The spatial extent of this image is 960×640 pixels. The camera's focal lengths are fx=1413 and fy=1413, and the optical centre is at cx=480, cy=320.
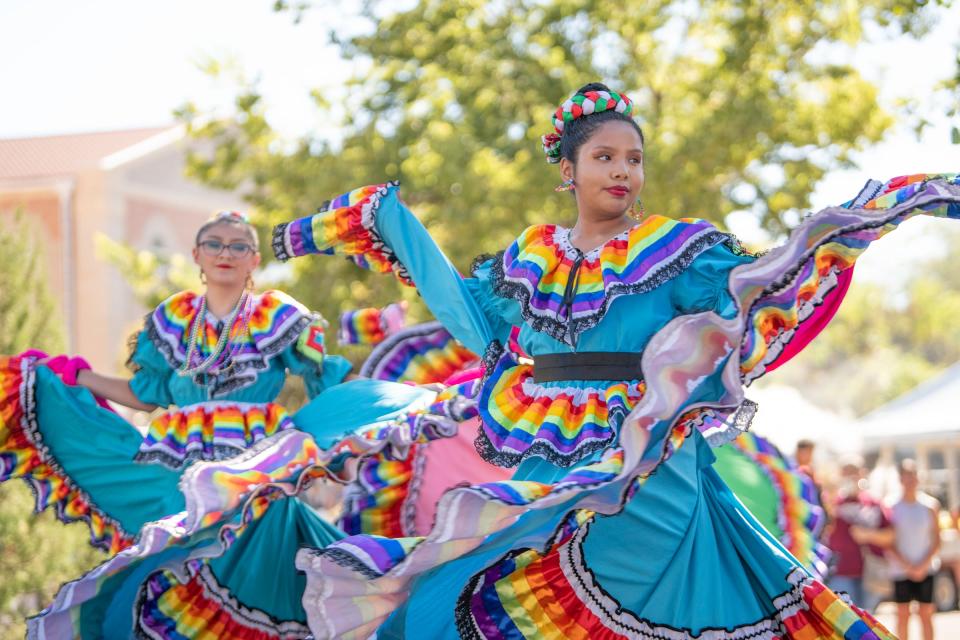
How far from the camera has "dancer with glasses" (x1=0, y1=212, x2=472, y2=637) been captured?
509cm

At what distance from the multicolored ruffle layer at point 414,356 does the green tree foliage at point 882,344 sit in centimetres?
4533

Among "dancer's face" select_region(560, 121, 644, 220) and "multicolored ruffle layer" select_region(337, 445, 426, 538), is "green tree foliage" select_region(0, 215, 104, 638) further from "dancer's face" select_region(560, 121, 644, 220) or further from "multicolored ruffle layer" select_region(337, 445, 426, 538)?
"dancer's face" select_region(560, 121, 644, 220)

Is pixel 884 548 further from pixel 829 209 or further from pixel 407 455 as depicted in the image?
pixel 829 209

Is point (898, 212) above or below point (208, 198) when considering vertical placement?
below

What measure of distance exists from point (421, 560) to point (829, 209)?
1333 millimetres

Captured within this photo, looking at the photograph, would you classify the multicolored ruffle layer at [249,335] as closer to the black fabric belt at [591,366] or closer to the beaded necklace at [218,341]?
the beaded necklace at [218,341]

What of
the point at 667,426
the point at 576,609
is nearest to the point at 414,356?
the point at 576,609

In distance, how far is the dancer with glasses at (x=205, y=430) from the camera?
5094 mm

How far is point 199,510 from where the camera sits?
14.8ft

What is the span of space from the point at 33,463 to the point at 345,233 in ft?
6.00

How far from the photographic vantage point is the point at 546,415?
3.91m

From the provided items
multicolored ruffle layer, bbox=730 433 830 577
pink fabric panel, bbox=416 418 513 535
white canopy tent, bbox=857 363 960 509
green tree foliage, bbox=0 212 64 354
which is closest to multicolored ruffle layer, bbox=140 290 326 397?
pink fabric panel, bbox=416 418 513 535

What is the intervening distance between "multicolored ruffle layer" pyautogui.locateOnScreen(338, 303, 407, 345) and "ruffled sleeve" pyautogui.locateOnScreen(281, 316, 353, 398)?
443mm

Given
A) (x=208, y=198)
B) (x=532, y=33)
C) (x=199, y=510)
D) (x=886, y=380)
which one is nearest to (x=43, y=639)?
(x=199, y=510)
